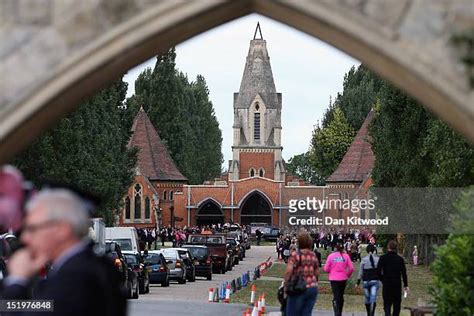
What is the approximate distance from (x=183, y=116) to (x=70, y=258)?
11348 centimetres

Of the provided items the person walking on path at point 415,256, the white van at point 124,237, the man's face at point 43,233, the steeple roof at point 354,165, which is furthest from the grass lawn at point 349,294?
the steeple roof at point 354,165

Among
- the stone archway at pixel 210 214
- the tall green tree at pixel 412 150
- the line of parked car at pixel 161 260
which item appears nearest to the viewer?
the line of parked car at pixel 161 260

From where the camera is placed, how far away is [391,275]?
22766 mm

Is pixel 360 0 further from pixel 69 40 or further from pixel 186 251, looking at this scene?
pixel 186 251

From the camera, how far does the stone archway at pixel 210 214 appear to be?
431 feet

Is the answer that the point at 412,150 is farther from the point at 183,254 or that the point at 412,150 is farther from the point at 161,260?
the point at 161,260

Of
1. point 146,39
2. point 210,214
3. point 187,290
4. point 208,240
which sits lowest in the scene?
point 187,290

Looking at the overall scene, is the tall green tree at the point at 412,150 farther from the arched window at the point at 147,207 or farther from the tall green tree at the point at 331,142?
the arched window at the point at 147,207

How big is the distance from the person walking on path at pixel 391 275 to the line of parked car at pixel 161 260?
23.0ft

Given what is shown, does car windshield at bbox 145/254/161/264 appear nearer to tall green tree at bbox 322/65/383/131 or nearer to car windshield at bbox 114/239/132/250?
car windshield at bbox 114/239/132/250

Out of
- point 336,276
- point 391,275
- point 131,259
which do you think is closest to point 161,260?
point 131,259

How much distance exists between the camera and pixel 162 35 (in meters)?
9.63

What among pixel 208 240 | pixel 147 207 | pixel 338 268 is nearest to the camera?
pixel 338 268

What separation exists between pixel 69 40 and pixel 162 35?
694 mm
